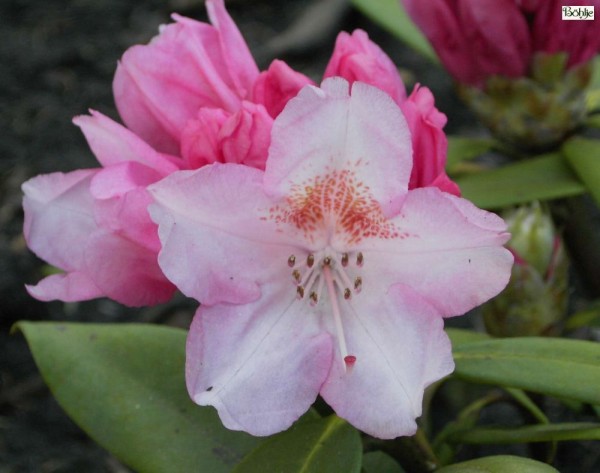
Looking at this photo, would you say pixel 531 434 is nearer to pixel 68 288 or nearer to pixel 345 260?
pixel 345 260

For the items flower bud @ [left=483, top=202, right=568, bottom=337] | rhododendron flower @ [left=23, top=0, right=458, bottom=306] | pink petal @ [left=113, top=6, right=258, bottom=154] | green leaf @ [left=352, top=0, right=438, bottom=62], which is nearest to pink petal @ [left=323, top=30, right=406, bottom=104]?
rhododendron flower @ [left=23, top=0, right=458, bottom=306]

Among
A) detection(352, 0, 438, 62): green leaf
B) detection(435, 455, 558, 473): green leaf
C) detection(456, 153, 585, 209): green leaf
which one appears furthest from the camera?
detection(352, 0, 438, 62): green leaf

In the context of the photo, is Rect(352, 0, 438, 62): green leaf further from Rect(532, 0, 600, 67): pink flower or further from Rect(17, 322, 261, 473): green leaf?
Rect(17, 322, 261, 473): green leaf

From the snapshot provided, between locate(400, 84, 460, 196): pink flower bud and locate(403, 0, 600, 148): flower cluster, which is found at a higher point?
locate(400, 84, 460, 196): pink flower bud

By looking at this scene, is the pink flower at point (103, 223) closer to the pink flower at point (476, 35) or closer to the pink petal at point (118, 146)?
the pink petal at point (118, 146)

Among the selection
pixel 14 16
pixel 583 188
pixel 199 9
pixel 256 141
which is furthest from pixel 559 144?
pixel 14 16

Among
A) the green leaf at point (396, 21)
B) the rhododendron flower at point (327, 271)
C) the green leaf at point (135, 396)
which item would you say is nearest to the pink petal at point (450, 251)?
the rhododendron flower at point (327, 271)
